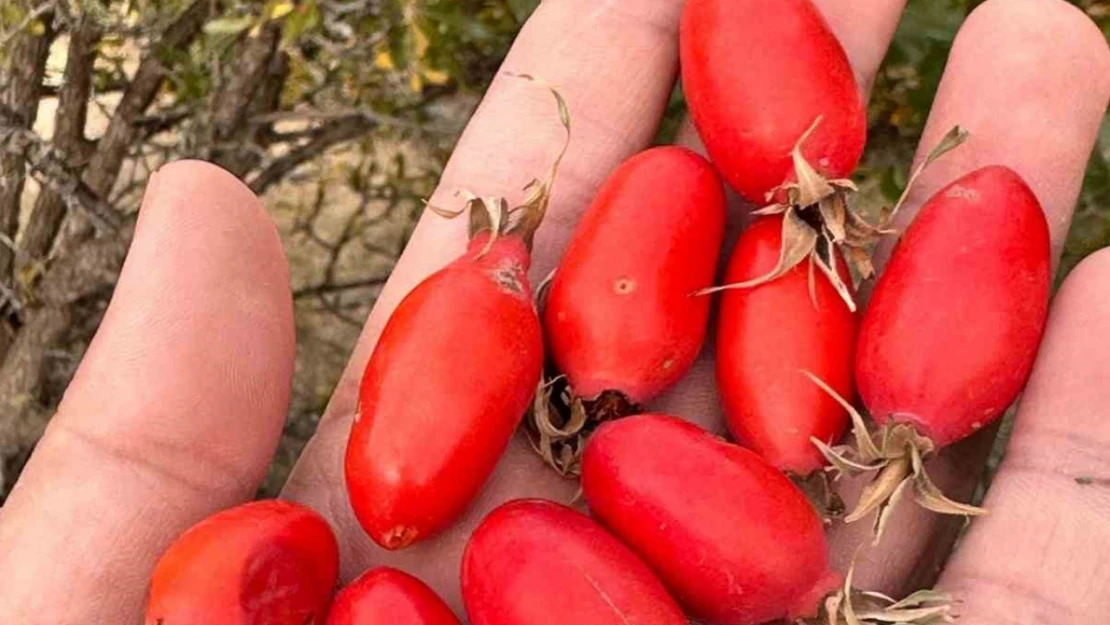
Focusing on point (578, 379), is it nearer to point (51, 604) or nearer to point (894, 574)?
point (894, 574)

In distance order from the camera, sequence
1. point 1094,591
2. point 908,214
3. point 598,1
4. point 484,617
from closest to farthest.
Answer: point 484,617 < point 1094,591 < point 908,214 < point 598,1

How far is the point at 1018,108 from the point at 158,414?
124cm

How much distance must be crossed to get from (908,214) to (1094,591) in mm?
578

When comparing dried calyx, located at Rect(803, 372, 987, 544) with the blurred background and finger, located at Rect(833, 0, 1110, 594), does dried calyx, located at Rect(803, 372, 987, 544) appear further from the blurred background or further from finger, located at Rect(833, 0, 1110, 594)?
the blurred background

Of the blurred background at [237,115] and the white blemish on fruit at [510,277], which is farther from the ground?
the white blemish on fruit at [510,277]

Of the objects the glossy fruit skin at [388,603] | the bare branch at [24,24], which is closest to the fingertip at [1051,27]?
the glossy fruit skin at [388,603]

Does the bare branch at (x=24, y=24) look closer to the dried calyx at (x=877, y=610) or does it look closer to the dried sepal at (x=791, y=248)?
the dried sepal at (x=791, y=248)

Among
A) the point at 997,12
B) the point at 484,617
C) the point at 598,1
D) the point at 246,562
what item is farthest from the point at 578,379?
the point at 997,12

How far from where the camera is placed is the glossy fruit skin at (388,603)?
5.05 feet

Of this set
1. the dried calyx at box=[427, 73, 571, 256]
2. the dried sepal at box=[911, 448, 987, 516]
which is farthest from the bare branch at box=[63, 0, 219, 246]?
the dried sepal at box=[911, 448, 987, 516]

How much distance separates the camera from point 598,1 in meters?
2.19

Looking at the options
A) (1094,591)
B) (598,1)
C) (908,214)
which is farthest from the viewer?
(598,1)

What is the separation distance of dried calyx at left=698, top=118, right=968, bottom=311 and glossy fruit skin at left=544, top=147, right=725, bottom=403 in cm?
6

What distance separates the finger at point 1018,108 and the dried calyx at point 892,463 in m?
0.21
